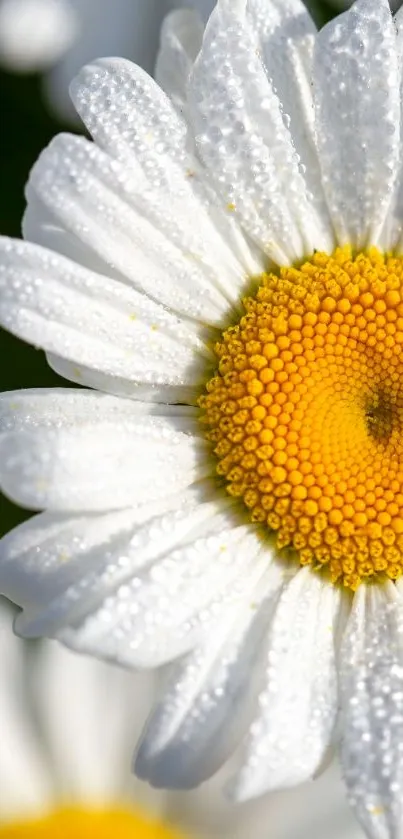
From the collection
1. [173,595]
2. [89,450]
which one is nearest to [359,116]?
[89,450]

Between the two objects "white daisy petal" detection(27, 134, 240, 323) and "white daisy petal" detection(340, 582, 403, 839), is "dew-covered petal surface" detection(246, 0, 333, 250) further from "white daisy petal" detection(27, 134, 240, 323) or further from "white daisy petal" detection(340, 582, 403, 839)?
"white daisy petal" detection(340, 582, 403, 839)

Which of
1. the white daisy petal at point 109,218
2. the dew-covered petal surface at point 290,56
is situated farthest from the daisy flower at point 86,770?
the dew-covered petal surface at point 290,56

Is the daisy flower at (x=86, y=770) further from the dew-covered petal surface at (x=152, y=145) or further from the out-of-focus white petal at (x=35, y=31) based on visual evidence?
the out-of-focus white petal at (x=35, y=31)

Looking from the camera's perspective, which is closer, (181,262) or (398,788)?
(398,788)

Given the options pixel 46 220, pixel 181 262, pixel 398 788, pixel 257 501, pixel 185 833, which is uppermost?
pixel 46 220

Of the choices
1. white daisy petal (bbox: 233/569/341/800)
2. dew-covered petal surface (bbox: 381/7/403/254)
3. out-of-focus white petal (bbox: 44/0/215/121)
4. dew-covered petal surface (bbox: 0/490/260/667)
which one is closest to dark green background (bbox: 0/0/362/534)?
out-of-focus white petal (bbox: 44/0/215/121)

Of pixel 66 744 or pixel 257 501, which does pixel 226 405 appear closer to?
pixel 257 501

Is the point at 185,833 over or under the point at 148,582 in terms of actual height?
under

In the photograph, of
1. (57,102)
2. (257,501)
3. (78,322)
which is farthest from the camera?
(57,102)

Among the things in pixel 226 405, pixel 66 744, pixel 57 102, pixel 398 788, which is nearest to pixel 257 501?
pixel 226 405
